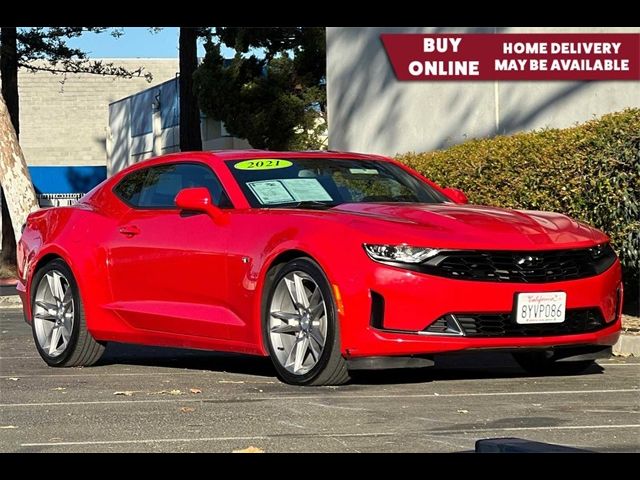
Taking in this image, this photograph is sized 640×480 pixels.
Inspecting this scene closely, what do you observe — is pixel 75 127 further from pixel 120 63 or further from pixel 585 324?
pixel 585 324

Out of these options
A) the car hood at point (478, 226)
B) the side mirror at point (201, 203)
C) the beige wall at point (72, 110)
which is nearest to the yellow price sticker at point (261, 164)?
the side mirror at point (201, 203)

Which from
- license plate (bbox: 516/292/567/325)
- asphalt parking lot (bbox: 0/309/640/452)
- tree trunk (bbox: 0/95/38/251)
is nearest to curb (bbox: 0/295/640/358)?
asphalt parking lot (bbox: 0/309/640/452)

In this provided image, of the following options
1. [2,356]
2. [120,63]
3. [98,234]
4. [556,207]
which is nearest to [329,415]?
[98,234]

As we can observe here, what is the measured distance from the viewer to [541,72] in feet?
60.9

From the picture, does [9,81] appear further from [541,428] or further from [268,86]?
[541,428]

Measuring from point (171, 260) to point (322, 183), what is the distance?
3.56 ft

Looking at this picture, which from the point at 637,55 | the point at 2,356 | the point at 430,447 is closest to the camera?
the point at 430,447

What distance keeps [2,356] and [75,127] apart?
57.5m

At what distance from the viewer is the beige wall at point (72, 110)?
6656 centimetres

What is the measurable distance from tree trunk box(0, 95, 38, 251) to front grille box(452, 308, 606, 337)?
1601 cm

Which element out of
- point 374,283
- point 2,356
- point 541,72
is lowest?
point 2,356

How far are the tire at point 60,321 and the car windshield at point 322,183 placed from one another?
1569 millimetres

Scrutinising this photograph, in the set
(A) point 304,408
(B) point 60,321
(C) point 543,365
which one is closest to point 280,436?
(A) point 304,408

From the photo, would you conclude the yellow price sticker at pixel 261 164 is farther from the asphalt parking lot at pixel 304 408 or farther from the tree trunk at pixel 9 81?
the tree trunk at pixel 9 81
